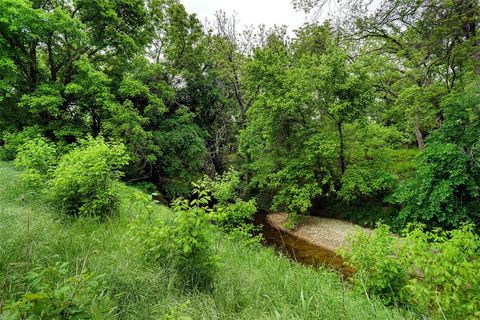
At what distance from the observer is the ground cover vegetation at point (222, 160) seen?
2492 millimetres

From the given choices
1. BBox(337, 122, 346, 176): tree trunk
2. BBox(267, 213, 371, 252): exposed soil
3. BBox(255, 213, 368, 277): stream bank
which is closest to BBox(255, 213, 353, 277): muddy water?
BBox(255, 213, 368, 277): stream bank

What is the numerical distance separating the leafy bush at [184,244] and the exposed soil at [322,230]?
7.98 m

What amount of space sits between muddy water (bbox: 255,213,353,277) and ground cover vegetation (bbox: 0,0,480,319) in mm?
1534

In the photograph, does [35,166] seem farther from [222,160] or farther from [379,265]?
[222,160]

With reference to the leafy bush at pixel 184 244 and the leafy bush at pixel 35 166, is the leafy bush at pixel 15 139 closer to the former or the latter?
the leafy bush at pixel 35 166

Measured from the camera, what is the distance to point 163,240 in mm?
2662

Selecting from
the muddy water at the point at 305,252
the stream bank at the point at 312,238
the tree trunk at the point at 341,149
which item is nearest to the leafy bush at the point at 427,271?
the muddy water at the point at 305,252

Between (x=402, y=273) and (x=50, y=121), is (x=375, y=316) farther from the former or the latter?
(x=50, y=121)

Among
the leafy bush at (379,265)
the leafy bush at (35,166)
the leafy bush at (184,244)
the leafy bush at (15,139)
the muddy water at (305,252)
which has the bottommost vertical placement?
the muddy water at (305,252)

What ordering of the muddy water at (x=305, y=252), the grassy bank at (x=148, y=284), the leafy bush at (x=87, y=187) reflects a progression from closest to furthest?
the grassy bank at (x=148, y=284) → the leafy bush at (x=87, y=187) → the muddy water at (x=305, y=252)

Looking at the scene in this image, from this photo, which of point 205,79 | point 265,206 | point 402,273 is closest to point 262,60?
point 205,79

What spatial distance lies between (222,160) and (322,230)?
828 cm

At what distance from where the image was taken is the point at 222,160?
16.8 metres

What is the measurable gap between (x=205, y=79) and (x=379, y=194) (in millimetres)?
11653
